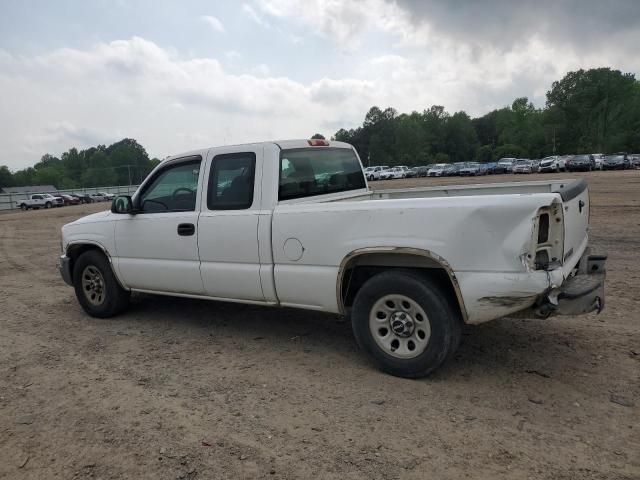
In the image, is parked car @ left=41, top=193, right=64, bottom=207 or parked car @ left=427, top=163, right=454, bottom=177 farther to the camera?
parked car @ left=427, top=163, right=454, bottom=177

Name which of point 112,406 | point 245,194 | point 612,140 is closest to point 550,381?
point 245,194

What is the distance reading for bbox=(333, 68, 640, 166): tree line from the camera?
81750 mm

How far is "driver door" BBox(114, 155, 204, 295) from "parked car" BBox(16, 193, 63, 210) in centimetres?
4439

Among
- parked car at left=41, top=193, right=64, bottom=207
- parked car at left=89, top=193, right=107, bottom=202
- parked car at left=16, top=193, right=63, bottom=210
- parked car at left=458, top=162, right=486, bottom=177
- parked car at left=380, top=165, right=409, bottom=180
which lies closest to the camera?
parked car at left=16, top=193, right=63, bottom=210

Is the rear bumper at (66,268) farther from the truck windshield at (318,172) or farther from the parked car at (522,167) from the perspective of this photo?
the parked car at (522,167)

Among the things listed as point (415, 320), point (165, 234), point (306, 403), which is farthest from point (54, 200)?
point (415, 320)

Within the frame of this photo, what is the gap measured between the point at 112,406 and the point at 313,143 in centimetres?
304

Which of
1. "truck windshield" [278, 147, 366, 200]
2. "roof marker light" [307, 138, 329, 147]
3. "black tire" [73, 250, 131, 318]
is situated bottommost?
"black tire" [73, 250, 131, 318]

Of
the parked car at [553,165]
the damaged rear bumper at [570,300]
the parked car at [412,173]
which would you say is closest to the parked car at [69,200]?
the parked car at [412,173]

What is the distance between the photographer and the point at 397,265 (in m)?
3.99

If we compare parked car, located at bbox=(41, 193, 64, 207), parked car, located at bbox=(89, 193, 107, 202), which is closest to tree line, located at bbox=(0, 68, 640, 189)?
parked car, located at bbox=(89, 193, 107, 202)

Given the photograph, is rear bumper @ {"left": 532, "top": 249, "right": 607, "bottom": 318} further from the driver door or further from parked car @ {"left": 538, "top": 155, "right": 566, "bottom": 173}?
parked car @ {"left": 538, "top": 155, "right": 566, "bottom": 173}

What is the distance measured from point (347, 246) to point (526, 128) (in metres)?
106

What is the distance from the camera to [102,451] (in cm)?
319
